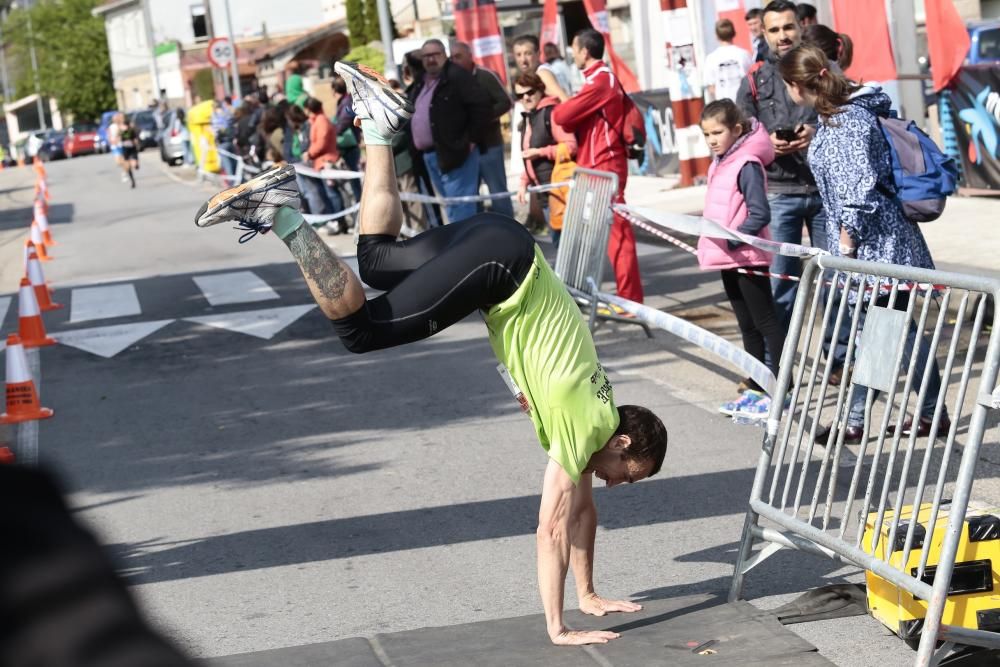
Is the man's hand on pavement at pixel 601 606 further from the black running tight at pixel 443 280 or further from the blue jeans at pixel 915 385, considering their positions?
the blue jeans at pixel 915 385

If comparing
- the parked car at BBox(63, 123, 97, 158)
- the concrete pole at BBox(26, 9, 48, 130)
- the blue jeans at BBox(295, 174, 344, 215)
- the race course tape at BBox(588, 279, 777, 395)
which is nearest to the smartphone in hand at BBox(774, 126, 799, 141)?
the race course tape at BBox(588, 279, 777, 395)

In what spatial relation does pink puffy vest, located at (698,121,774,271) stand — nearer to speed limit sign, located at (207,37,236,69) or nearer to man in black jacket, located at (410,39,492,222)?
man in black jacket, located at (410,39,492,222)

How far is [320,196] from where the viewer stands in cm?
1981

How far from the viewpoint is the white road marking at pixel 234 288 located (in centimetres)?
1342

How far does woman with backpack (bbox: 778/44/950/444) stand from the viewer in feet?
21.1

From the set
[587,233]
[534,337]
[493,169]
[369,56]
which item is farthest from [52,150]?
[534,337]

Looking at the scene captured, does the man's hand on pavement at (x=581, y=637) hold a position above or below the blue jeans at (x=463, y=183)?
below

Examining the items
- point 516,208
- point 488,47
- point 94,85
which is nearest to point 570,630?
point 516,208

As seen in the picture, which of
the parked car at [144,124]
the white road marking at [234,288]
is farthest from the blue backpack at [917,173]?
the parked car at [144,124]

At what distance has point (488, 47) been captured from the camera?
21.0 m

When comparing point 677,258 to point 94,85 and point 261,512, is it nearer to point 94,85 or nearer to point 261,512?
point 261,512

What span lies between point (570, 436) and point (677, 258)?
9.74 m

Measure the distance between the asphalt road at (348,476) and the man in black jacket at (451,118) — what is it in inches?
77.1

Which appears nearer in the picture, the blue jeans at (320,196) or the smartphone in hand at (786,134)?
the smartphone in hand at (786,134)
